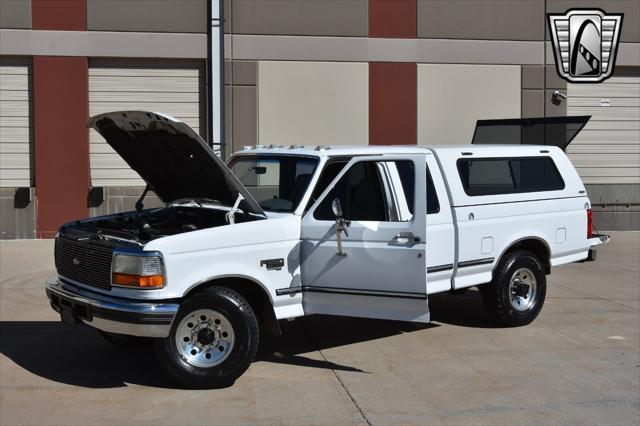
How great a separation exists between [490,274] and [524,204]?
36.6 inches

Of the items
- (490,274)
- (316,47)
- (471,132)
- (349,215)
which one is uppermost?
(316,47)

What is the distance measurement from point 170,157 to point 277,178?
106cm

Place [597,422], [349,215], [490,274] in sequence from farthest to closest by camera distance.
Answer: [490,274] → [349,215] → [597,422]

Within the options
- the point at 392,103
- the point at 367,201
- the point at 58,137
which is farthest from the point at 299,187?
the point at 58,137

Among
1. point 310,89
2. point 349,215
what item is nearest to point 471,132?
point 310,89

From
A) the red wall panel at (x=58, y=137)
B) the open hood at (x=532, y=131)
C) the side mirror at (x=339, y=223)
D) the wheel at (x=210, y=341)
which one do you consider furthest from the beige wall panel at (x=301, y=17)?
the wheel at (x=210, y=341)

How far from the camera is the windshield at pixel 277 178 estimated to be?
23.9ft

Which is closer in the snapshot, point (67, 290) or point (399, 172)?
point (67, 290)

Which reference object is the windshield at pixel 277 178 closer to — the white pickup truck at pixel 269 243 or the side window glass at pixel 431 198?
the white pickup truck at pixel 269 243

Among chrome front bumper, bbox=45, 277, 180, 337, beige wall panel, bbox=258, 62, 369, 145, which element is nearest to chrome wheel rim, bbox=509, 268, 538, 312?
chrome front bumper, bbox=45, 277, 180, 337

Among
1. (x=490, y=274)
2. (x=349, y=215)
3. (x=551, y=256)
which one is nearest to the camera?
(x=349, y=215)

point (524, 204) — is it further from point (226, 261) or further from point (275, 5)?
point (275, 5)

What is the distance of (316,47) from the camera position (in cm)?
1770

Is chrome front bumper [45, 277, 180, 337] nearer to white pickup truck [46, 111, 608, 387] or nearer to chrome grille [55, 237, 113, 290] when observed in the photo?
white pickup truck [46, 111, 608, 387]
